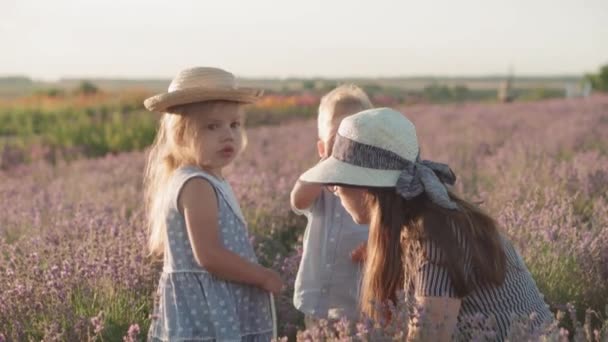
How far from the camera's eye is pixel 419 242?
94.8 inches

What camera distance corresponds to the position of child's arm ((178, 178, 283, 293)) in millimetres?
2742

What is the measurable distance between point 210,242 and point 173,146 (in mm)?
448

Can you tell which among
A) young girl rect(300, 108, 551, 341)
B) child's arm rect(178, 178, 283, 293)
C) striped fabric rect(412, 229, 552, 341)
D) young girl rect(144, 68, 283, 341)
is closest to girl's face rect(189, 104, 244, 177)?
young girl rect(144, 68, 283, 341)

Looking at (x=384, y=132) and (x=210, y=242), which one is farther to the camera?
(x=210, y=242)

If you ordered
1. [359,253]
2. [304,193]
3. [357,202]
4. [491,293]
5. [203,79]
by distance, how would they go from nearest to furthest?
[491,293] → [357,202] → [203,79] → [359,253] → [304,193]

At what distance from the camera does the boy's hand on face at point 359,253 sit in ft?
10.5

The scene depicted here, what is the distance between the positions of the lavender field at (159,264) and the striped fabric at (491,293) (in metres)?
0.26

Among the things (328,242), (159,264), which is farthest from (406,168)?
(159,264)

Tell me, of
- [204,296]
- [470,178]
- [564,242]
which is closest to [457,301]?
[204,296]

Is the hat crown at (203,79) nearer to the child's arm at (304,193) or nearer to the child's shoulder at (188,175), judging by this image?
the child's shoulder at (188,175)

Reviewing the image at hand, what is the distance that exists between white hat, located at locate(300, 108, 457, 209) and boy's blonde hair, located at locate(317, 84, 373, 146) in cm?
67

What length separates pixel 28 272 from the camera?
342 centimetres

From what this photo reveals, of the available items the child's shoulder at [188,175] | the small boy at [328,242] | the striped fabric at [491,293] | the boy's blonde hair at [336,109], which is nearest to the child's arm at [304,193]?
the small boy at [328,242]

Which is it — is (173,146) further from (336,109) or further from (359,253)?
(359,253)
